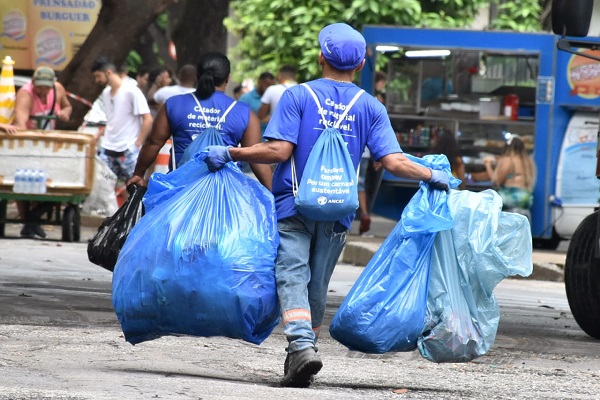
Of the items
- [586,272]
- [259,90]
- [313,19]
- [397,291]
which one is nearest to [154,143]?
[397,291]

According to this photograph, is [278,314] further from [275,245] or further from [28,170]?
[28,170]

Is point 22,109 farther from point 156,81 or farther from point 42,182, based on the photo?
point 156,81

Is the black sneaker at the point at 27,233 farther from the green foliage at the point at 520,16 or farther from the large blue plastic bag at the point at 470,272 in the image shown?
the green foliage at the point at 520,16

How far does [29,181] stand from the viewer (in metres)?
13.8

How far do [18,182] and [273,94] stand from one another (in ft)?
14.8

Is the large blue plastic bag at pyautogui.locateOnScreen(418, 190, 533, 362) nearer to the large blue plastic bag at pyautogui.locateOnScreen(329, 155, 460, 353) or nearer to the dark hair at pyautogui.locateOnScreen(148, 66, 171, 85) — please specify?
the large blue plastic bag at pyautogui.locateOnScreen(329, 155, 460, 353)

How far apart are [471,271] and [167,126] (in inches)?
94.5

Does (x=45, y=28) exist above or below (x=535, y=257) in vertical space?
above

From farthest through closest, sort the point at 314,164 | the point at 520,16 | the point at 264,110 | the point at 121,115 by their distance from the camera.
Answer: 1. the point at 520,16
2. the point at 264,110
3. the point at 121,115
4. the point at 314,164

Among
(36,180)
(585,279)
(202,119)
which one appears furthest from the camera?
(36,180)

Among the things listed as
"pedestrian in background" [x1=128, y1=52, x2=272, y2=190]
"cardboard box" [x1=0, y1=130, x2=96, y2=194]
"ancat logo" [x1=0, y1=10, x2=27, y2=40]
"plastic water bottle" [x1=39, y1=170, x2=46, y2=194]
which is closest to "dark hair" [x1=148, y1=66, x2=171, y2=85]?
"ancat logo" [x1=0, y1=10, x2=27, y2=40]

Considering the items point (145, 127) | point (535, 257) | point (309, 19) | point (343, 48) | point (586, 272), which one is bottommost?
point (535, 257)

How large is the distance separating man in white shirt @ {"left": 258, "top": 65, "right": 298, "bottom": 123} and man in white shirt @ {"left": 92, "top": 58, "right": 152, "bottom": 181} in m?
2.46

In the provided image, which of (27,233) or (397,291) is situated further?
(27,233)
